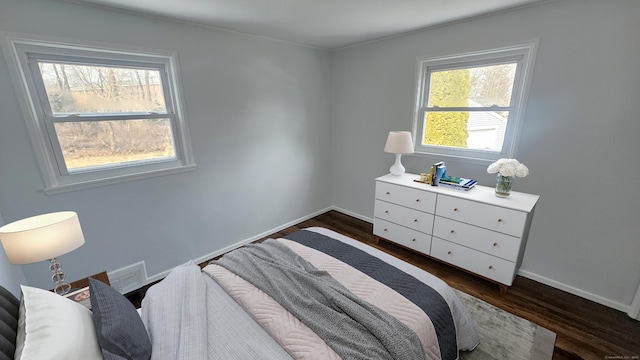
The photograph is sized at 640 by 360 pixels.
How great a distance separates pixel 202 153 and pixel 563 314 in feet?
10.6

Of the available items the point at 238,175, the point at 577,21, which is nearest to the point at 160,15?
the point at 238,175

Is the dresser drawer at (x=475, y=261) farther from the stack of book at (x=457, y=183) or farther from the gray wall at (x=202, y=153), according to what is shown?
the gray wall at (x=202, y=153)

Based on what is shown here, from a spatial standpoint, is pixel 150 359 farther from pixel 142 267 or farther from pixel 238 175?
pixel 238 175

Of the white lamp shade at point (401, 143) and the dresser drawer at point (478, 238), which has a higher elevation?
the white lamp shade at point (401, 143)

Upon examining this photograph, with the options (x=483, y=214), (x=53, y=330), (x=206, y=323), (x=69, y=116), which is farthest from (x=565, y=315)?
(x=69, y=116)

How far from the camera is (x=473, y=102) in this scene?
2.42 metres

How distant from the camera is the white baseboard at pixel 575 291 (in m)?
1.91

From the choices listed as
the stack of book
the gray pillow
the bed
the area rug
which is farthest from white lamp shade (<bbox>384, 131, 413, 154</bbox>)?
the gray pillow

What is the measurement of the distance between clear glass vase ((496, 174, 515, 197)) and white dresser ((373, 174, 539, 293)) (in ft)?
0.17

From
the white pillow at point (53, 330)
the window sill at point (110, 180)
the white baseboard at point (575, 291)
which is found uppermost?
the window sill at point (110, 180)

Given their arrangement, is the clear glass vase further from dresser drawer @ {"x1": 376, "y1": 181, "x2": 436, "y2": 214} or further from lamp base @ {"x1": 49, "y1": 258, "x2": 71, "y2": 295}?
lamp base @ {"x1": 49, "y1": 258, "x2": 71, "y2": 295}

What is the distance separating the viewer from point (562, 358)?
1553mm

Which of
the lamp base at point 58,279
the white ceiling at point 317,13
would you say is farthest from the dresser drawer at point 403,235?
the lamp base at point 58,279

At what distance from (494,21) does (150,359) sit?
3.16m
